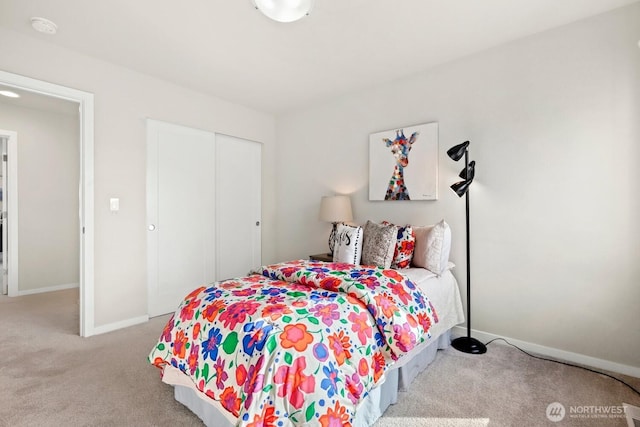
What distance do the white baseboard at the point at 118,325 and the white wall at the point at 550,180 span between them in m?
2.79

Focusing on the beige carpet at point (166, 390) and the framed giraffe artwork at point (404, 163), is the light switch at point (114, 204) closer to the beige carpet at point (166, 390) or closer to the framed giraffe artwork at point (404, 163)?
the beige carpet at point (166, 390)

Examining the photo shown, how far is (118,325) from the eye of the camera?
3.09m

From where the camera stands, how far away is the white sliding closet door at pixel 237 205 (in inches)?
159

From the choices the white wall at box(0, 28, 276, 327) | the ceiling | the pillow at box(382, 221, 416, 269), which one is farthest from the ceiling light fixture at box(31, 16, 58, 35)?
the pillow at box(382, 221, 416, 269)

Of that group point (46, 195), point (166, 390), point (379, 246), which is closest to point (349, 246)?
point (379, 246)

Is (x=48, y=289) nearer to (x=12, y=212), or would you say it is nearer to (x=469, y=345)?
(x=12, y=212)

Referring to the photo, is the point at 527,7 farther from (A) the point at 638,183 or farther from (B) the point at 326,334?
(B) the point at 326,334

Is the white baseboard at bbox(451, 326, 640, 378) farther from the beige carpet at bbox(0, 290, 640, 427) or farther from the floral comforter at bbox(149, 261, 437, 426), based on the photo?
the floral comforter at bbox(149, 261, 437, 426)

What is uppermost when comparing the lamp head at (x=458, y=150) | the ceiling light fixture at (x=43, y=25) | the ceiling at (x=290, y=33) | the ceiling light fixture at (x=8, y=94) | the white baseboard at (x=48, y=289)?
the ceiling light fixture at (x=43, y=25)

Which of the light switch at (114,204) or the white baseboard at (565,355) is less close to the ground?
the light switch at (114,204)

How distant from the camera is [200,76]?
329 cm

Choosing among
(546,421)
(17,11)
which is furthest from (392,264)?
(17,11)

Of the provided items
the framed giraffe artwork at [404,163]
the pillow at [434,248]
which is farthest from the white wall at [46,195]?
the pillow at [434,248]

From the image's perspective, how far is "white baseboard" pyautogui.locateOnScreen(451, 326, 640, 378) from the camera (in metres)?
2.19
